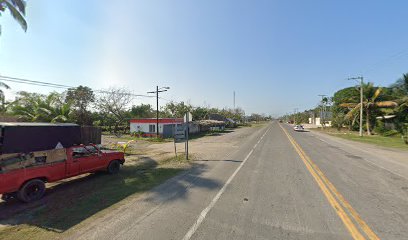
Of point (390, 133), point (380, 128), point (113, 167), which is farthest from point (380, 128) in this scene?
point (113, 167)

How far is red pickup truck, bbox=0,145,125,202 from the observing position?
640 cm

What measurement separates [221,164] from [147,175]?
13.5ft

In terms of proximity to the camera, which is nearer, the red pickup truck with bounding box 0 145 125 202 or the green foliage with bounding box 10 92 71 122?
the red pickup truck with bounding box 0 145 125 202

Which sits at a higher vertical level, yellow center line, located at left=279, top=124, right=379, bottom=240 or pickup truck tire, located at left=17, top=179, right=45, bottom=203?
pickup truck tire, located at left=17, top=179, right=45, bottom=203

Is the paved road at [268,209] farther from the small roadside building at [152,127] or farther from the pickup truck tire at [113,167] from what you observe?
the small roadside building at [152,127]

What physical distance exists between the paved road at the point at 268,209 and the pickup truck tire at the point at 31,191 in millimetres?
3204

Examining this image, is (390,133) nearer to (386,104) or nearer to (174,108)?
(386,104)

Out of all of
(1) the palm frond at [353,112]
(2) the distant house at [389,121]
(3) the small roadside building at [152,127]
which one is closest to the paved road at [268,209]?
(3) the small roadside building at [152,127]

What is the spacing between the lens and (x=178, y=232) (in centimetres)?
462

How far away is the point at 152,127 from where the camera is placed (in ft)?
112

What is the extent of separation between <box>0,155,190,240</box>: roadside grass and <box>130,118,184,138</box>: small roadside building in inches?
892

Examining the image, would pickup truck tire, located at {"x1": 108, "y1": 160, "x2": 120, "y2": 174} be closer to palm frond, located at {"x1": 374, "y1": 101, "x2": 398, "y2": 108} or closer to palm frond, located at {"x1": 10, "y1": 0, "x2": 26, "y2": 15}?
palm frond, located at {"x1": 10, "y1": 0, "x2": 26, "y2": 15}

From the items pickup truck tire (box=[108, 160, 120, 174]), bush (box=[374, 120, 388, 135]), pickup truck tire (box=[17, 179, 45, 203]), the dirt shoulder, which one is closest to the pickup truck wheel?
the dirt shoulder

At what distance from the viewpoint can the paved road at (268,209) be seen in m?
4.59
